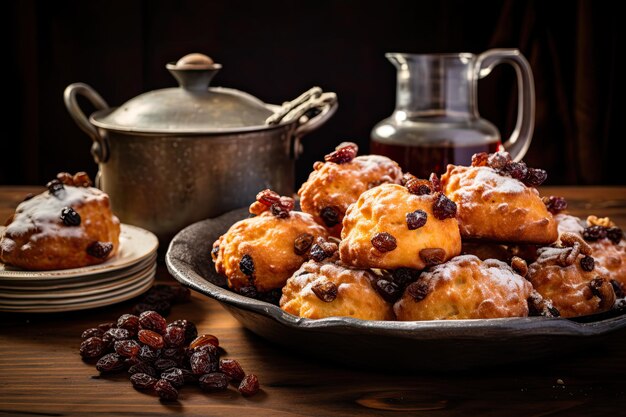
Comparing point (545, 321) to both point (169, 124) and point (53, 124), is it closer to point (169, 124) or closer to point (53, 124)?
point (169, 124)

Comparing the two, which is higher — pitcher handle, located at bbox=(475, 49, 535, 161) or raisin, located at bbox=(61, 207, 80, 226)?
pitcher handle, located at bbox=(475, 49, 535, 161)

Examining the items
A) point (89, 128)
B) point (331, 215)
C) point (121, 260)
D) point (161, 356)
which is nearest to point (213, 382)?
point (161, 356)

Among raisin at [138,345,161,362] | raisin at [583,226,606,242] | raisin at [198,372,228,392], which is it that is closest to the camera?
raisin at [198,372,228,392]

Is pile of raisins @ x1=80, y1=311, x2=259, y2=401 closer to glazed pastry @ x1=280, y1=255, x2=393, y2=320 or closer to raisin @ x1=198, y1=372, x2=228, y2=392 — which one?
raisin @ x1=198, y1=372, x2=228, y2=392

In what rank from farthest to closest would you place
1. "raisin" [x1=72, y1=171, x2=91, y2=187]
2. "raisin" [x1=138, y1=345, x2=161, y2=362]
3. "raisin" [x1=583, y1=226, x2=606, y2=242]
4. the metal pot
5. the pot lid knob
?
the pot lid knob, the metal pot, "raisin" [x1=72, y1=171, x2=91, y2=187], "raisin" [x1=583, y1=226, x2=606, y2=242], "raisin" [x1=138, y1=345, x2=161, y2=362]

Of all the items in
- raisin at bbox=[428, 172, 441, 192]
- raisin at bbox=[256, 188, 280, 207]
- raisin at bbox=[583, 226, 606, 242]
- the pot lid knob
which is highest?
the pot lid knob

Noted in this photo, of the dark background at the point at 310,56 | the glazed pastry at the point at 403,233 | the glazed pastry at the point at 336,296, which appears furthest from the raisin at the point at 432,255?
the dark background at the point at 310,56

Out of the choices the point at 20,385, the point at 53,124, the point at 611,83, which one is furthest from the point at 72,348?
the point at 611,83

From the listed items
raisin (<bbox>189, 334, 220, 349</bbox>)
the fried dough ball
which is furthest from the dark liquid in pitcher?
raisin (<bbox>189, 334, 220, 349</bbox>)
